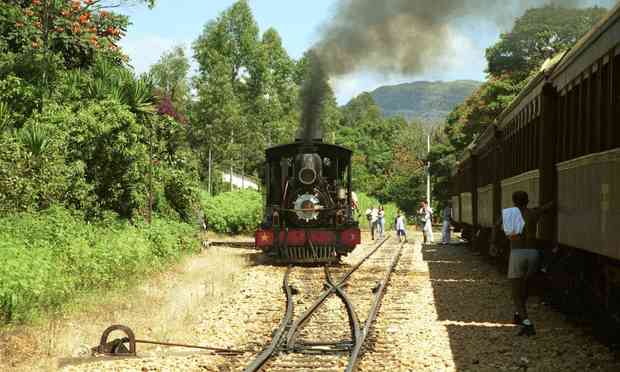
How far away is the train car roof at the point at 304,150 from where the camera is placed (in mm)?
22188

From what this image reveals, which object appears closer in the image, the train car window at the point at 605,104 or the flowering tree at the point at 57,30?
the train car window at the point at 605,104

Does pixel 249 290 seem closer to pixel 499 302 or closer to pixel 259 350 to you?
pixel 499 302

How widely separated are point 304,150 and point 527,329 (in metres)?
12.6

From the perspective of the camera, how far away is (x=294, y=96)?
242 feet

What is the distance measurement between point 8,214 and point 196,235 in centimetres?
1017

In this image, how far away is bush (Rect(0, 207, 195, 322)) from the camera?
994cm

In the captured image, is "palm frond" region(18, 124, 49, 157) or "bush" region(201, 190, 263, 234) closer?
"palm frond" region(18, 124, 49, 157)

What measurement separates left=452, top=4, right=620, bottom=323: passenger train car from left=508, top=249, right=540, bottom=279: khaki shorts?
38 centimetres

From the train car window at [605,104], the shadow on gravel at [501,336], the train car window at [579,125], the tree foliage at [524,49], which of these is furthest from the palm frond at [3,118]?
the tree foliage at [524,49]

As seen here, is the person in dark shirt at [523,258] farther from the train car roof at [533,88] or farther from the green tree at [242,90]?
the green tree at [242,90]

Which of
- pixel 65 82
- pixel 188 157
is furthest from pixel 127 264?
pixel 188 157

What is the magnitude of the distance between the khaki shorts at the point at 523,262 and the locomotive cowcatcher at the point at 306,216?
11721 millimetres

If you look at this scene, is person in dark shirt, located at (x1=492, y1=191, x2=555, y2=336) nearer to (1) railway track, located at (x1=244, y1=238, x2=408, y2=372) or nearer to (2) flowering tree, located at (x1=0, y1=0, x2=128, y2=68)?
(1) railway track, located at (x1=244, y1=238, x2=408, y2=372)

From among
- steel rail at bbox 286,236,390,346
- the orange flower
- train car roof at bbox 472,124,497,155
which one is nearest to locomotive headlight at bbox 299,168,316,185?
train car roof at bbox 472,124,497,155
